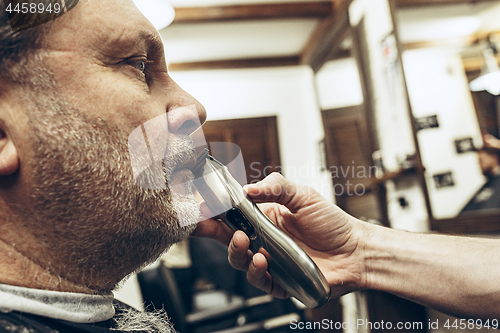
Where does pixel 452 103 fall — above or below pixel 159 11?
below

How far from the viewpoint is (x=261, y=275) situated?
775mm

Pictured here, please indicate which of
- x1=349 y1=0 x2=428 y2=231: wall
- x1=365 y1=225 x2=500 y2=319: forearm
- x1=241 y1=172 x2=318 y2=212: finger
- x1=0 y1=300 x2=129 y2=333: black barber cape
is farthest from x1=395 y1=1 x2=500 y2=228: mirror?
x1=0 y1=300 x2=129 y2=333: black barber cape

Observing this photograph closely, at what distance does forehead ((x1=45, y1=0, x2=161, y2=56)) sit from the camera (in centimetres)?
55

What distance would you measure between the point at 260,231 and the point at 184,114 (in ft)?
1.01

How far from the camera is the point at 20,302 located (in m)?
0.48

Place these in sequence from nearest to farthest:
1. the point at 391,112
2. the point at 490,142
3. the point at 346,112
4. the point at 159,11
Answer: the point at 159,11 < the point at 391,112 < the point at 490,142 < the point at 346,112

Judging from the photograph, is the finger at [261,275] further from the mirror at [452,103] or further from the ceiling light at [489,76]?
the ceiling light at [489,76]

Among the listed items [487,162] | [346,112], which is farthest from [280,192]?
[487,162]

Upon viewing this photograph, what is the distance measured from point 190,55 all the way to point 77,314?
31.5 inches

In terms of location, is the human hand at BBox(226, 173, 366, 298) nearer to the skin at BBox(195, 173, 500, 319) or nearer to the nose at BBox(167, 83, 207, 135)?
the skin at BBox(195, 173, 500, 319)

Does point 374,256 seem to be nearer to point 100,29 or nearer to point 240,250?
point 240,250

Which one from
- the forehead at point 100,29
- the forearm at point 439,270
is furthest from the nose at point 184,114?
the forearm at point 439,270

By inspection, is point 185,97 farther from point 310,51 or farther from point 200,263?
point 200,263

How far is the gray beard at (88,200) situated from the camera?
53cm
